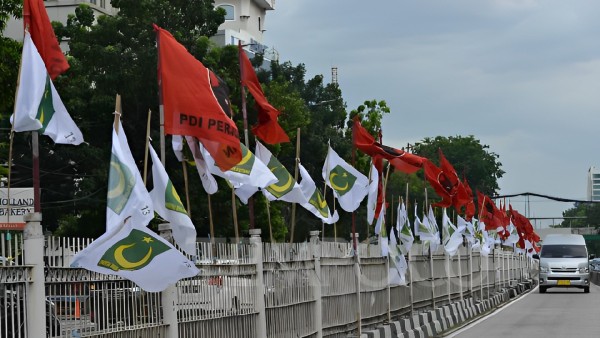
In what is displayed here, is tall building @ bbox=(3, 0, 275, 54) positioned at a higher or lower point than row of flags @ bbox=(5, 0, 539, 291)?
higher

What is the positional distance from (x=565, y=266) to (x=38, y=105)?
144ft

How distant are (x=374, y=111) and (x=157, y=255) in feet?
201

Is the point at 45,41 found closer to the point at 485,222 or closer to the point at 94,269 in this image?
the point at 94,269

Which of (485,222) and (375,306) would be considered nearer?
(375,306)

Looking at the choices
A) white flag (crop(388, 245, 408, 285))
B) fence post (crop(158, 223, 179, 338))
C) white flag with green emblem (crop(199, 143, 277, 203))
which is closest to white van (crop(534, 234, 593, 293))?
white flag (crop(388, 245, 408, 285))

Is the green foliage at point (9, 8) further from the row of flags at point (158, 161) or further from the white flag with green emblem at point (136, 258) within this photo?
the white flag with green emblem at point (136, 258)

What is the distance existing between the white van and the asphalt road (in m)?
9.79

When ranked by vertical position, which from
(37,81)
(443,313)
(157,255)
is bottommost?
(443,313)

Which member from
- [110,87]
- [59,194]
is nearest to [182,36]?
[110,87]

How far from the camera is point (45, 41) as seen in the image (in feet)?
36.0

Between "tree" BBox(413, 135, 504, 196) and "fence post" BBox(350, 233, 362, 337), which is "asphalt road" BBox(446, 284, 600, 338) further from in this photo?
"tree" BBox(413, 135, 504, 196)

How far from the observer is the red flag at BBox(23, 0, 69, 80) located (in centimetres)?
1053

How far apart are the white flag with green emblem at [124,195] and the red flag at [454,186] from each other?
77.5ft

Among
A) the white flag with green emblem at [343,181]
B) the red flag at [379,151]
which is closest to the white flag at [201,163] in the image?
the white flag with green emblem at [343,181]
